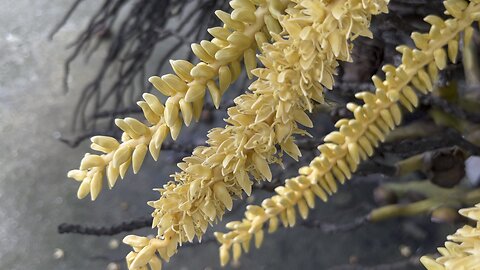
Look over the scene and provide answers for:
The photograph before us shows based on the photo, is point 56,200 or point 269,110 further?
point 56,200

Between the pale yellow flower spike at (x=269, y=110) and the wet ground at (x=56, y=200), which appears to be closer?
the pale yellow flower spike at (x=269, y=110)

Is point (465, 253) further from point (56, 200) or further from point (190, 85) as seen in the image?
point (56, 200)

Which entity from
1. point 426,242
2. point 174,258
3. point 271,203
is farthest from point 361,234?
point 271,203

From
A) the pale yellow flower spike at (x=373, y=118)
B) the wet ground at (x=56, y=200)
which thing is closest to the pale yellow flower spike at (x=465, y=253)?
the pale yellow flower spike at (x=373, y=118)

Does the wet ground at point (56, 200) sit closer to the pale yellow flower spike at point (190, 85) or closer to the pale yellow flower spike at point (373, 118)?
the pale yellow flower spike at point (373, 118)

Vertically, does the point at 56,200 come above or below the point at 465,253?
below

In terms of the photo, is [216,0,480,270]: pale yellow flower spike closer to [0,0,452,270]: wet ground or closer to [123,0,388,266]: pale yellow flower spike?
[123,0,388,266]: pale yellow flower spike

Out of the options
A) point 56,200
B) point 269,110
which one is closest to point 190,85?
point 269,110
